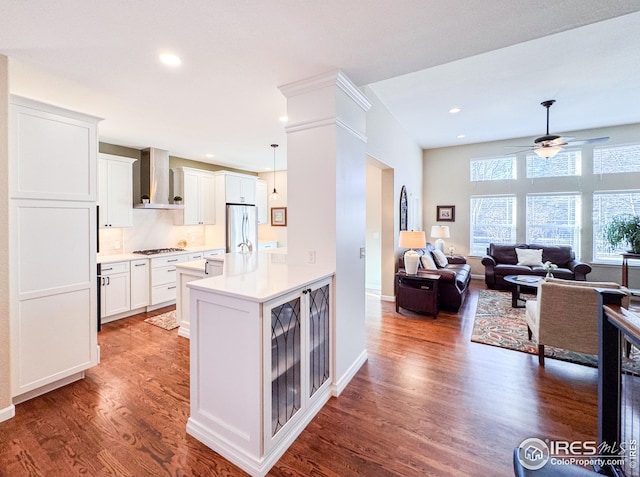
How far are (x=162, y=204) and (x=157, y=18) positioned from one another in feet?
12.7

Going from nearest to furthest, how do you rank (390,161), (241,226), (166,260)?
(390,161)
(166,260)
(241,226)

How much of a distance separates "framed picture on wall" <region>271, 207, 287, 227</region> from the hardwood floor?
4812mm

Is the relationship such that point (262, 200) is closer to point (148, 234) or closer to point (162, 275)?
point (148, 234)

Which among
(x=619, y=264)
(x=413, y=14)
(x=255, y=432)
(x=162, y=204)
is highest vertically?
(x=413, y=14)

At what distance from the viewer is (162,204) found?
198 inches

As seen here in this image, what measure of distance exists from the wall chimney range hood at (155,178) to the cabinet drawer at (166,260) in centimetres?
97

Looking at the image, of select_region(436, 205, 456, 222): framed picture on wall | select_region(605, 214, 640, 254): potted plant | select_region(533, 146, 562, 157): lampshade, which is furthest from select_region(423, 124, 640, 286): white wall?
select_region(533, 146, 562, 157): lampshade

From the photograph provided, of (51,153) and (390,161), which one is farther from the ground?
(390,161)

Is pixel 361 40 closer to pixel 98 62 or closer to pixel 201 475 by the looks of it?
pixel 98 62

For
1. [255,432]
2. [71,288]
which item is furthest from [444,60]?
[71,288]

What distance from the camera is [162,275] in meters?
4.65

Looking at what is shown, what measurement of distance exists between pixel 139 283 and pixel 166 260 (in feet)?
1.77

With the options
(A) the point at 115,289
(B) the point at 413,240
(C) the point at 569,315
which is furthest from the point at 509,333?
(A) the point at 115,289

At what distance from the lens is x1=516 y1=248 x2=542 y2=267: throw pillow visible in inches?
227
